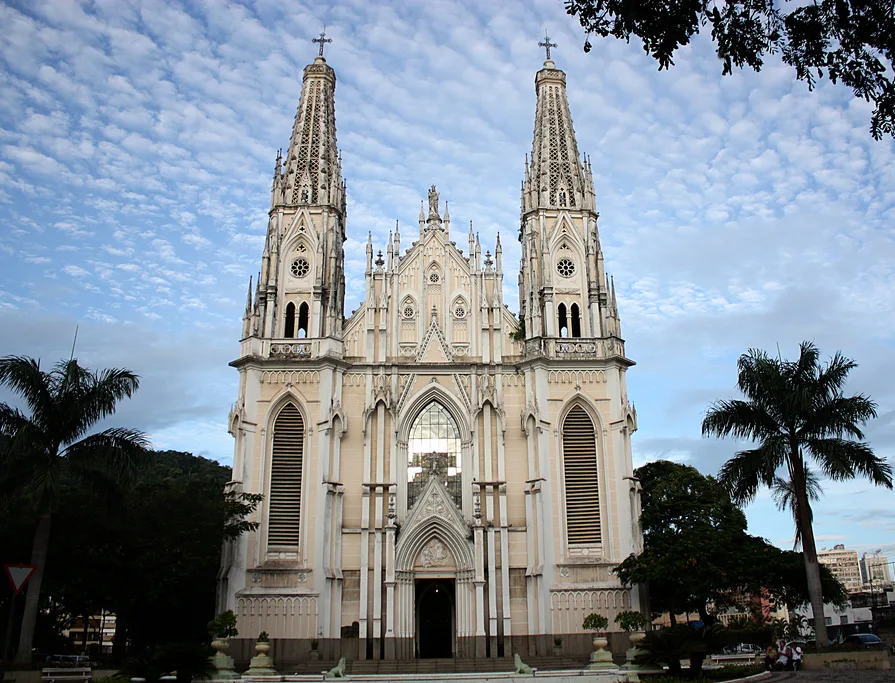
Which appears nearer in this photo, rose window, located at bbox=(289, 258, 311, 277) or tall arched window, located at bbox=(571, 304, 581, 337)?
tall arched window, located at bbox=(571, 304, 581, 337)

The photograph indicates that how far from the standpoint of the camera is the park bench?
59.3 ft

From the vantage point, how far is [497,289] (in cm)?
3253

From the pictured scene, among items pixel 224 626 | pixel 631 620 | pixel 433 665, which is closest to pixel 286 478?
pixel 224 626

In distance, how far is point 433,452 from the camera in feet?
100

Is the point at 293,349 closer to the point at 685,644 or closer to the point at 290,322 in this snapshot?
the point at 290,322

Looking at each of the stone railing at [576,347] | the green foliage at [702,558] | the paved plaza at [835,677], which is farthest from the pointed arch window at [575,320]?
the paved plaza at [835,677]

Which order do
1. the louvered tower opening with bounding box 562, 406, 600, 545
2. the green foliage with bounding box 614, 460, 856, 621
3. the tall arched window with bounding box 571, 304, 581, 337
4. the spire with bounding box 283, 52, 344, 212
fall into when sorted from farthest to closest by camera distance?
the spire with bounding box 283, 52, 344, 212 → the tall arched window with bounding box 571, 304, 581, 337 → the louvered tower opening with bounding box 562, 406, 600, 545 → the green foliage with bounding box 614, 460, 856, 621

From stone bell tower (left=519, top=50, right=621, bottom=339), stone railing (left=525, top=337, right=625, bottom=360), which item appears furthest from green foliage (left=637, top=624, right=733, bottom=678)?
stone bell tower (left=519, top=50, right=621, bottom=339)

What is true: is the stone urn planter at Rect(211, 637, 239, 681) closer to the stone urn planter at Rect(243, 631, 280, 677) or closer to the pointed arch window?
the stone urn planter at Rect(243, 631, 280, 677)

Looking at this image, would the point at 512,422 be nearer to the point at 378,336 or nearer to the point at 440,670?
the point at 378,336

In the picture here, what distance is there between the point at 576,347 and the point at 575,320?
1.64m

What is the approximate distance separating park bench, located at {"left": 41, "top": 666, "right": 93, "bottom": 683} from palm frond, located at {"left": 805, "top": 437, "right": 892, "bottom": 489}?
1950 cm

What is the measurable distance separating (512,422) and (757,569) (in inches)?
393

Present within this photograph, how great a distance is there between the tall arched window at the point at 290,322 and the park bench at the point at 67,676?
15.1m
